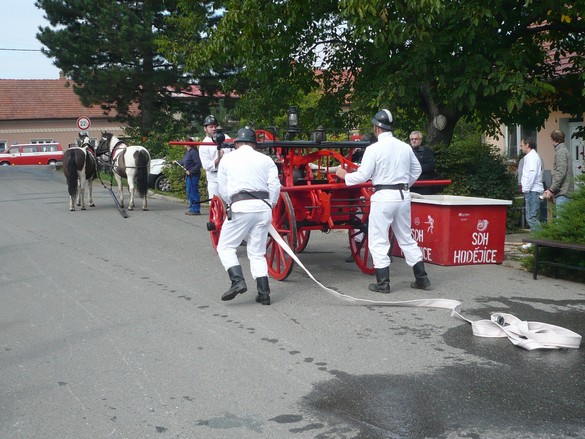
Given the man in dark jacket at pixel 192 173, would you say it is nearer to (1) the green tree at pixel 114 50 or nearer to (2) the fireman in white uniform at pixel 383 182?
(2) the fireman in white uniform at pixel 383 182

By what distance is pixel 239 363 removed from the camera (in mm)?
6312

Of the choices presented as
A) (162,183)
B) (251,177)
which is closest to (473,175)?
(251,177)

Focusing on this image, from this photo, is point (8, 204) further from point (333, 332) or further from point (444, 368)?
point (444, 368)

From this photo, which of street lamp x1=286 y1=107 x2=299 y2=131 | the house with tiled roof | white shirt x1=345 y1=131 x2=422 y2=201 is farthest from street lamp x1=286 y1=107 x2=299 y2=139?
the house with tiled roof

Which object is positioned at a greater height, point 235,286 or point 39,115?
point 39,115

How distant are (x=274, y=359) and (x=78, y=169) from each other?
13677mm

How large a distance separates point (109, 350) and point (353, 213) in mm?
4091

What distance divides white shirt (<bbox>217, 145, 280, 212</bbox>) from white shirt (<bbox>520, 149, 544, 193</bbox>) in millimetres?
5897

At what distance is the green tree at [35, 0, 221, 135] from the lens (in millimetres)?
33781

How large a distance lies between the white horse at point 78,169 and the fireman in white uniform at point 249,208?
10839 millimetres

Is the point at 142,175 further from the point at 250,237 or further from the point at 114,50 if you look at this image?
the point at 114,50

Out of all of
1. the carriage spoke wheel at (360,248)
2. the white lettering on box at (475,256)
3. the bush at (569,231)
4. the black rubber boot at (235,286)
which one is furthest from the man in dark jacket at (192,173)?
the black rubber boot at (235,286)

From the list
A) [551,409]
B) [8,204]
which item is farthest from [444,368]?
[8,204]

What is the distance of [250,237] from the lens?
8.64 m
